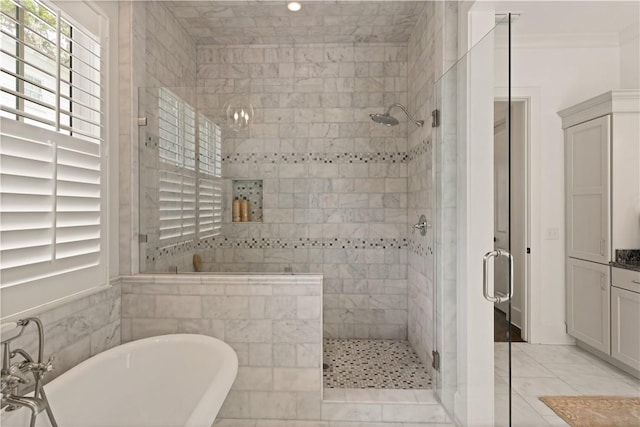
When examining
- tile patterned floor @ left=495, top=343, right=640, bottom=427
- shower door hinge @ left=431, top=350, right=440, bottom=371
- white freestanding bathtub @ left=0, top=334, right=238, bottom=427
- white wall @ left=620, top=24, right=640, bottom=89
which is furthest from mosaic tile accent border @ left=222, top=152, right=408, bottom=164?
white wall @ left=620, top=24, right=640, bottom=89

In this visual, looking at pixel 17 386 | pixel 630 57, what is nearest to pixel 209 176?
pixel 17 386

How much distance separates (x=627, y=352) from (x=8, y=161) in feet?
13.8

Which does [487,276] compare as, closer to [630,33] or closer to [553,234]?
[553,234]

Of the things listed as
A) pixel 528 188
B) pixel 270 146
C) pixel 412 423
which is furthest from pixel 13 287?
pixel 528 188

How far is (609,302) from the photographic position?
302 cm

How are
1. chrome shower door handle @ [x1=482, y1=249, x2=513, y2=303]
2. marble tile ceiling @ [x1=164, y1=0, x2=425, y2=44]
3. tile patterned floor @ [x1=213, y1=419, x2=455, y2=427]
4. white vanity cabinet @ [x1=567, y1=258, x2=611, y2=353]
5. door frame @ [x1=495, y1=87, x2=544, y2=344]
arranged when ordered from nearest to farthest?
chrome shower door handle @ [x1=482, y1=249, x2=513, y2=303], tile patterned floor @ [x1=213, y1=419, x2=455, y2=427], marble tile ceiling @ [x1=164, y1=0, x2=425, y2=44], white vanity cabinet @ [x1=567, y1=258, x2=611, y2=353], door frame @ [x1=495, y1=87, x2=544, y2=344]

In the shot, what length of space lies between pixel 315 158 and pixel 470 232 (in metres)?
1.38

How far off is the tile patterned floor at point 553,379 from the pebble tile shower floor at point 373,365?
0.69 metres

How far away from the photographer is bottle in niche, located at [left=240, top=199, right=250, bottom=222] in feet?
8.77

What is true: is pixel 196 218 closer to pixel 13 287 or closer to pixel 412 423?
pixel 13 287

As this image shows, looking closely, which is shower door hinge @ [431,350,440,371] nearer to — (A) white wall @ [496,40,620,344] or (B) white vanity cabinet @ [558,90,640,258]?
(A) white wall @ [496,40,620,344]

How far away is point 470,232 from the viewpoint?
1945 mm

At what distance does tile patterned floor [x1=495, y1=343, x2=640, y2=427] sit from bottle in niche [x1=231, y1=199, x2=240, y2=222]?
2.03 m

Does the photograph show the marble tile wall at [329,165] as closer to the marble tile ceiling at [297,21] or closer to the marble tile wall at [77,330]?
the marble tile ceiling at [297,21]
